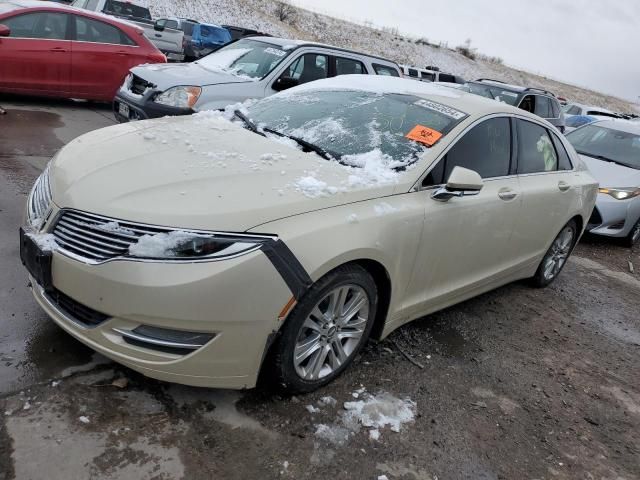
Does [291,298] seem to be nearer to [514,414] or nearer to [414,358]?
[414,358]

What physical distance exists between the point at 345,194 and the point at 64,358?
5.59 feet

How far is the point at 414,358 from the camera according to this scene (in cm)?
348

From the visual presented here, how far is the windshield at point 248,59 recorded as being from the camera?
731 centimetres

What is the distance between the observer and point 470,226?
11.4 feet

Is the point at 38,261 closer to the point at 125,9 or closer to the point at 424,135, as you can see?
the point at 424,135

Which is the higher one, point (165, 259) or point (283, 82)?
point (283, 82)

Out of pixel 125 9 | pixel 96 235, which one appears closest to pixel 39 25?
pixel 96 235

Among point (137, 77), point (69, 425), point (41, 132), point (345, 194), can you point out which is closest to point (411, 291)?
point (345, 194)

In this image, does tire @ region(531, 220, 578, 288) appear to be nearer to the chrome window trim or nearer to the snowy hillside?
the chrome window trim

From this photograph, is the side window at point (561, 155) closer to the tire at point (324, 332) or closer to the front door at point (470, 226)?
the front door at point (470, 226)

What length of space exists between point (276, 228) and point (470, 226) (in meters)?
1.55

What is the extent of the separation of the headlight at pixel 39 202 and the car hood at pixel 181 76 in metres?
3.79

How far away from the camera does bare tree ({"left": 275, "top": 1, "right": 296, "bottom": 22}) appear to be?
143 ft

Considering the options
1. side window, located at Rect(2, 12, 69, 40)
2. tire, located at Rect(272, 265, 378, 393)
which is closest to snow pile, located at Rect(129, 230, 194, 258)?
tire, located at Rect(272, 265, 378, 393)
